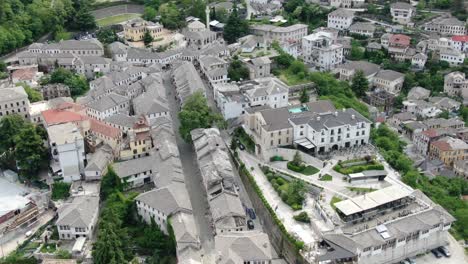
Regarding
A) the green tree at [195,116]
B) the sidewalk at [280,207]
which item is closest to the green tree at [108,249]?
the sidewalk at [280,207]

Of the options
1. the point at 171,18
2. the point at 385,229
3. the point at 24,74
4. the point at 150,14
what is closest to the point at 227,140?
the point at 385,229

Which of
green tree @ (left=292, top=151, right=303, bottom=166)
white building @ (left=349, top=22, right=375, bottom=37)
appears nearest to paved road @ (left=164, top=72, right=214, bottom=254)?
green tree @ (left=292, top=151, right=303, bottom=166)

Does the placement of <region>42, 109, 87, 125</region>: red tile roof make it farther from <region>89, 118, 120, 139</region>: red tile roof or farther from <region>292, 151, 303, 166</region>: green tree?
<region>292, 151, 303, 166</region>: green tree

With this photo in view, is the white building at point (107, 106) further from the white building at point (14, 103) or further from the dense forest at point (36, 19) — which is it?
the dense forest at point (36, 19)

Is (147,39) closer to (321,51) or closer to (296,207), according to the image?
(321,51)

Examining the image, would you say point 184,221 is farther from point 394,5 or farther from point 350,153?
point 394,5

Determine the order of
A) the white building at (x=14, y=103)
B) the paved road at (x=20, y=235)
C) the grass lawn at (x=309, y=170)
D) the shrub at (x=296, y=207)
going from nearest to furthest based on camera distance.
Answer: the paved road at (x=20, y=235), the shrub at (x=296, y=207), the grass lawn at (x=309, y=170), the white building at (x=14, y=103)
